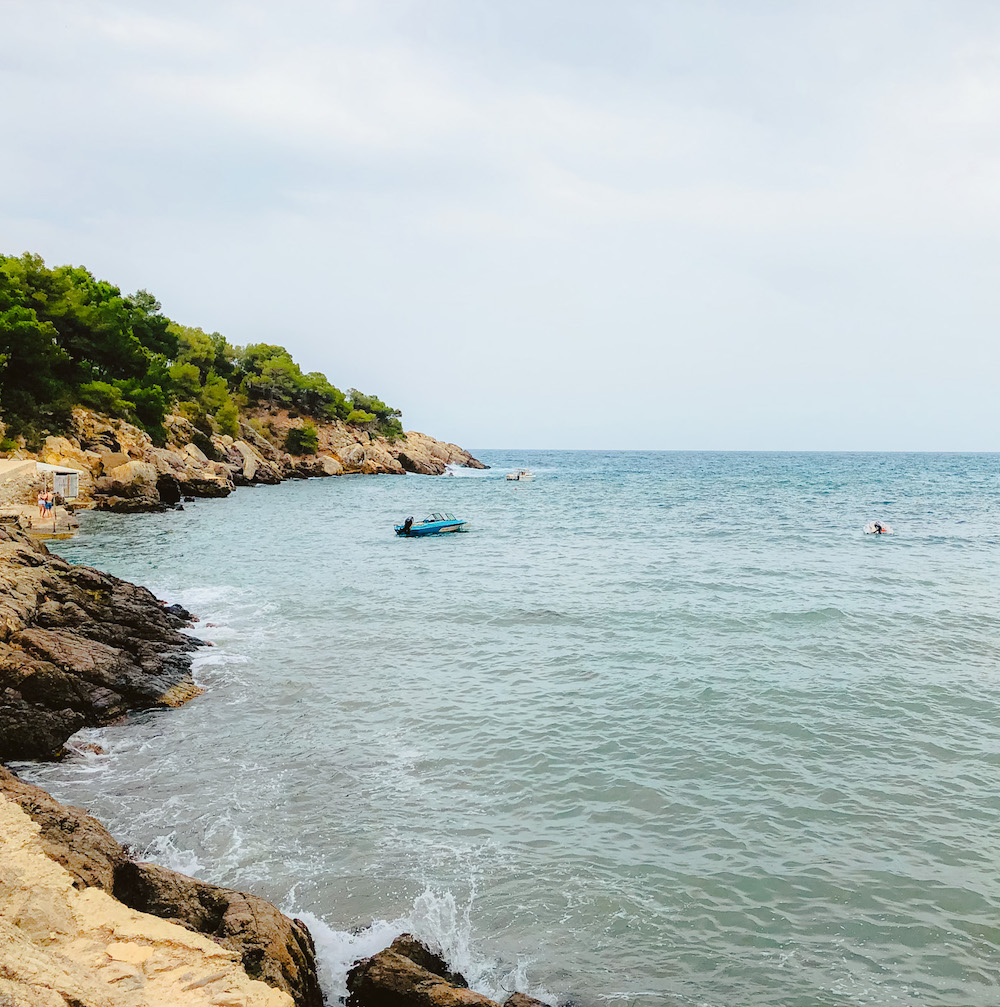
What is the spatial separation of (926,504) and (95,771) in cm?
6573

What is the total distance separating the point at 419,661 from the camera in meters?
17.8

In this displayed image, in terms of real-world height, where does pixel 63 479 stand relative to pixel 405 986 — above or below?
above

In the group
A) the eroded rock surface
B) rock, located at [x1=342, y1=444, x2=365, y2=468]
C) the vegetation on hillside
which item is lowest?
the eroded rock surface

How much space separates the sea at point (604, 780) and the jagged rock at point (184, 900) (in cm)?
110

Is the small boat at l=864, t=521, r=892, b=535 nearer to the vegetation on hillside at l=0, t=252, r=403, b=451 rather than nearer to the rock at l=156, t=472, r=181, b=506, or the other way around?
the rock at l=156, t=472, r=181, b=506

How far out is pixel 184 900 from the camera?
6770mm

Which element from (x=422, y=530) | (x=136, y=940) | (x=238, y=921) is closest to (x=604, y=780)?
(x=238, y=921)

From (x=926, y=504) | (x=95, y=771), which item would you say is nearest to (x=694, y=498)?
(x=926, y=504)

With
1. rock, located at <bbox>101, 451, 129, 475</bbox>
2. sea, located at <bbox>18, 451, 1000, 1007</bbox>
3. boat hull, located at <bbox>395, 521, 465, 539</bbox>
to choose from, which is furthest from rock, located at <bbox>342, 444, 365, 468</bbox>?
sea, located at <bbox>18, 451, 1000, 1007</bbox>

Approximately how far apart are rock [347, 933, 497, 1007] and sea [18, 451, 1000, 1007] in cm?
35

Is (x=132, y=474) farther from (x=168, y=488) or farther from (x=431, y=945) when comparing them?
(x=431, y=945)

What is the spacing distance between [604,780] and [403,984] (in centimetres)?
553

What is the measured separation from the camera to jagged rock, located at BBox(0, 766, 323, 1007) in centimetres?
607

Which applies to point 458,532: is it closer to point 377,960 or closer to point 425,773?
point 425,773
